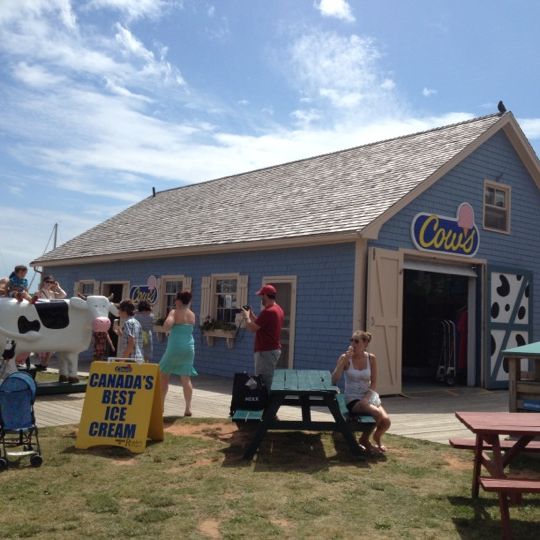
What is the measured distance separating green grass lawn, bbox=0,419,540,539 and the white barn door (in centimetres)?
456

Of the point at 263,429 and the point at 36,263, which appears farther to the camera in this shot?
the point at 36,263

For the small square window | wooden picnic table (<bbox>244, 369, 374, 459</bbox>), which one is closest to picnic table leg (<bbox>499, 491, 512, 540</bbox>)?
wooden picnic table (<bbox>244, 369, 374, 459</bbox>)

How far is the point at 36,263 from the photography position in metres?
20.9

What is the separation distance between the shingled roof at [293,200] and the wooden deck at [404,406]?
3.10 m

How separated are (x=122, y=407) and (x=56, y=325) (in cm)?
389

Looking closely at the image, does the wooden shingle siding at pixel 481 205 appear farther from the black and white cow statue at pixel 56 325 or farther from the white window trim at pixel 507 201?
the black and white cow statue at pixel 56 325

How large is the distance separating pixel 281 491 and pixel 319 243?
7280mm

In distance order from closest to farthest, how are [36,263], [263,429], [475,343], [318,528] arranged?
[318,528] → [263,429] → [475,343] → [36,263]

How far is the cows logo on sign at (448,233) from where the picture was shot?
12.0 m

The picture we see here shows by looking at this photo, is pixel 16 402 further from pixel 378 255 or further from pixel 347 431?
pixel 378 255


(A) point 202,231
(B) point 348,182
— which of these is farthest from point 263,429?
(A) point 202,231

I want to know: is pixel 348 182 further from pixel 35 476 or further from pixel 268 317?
pixel 35 476

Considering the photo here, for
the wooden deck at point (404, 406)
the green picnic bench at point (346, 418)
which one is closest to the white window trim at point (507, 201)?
the wooden deck at point (404, 406)

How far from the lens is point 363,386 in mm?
6395
